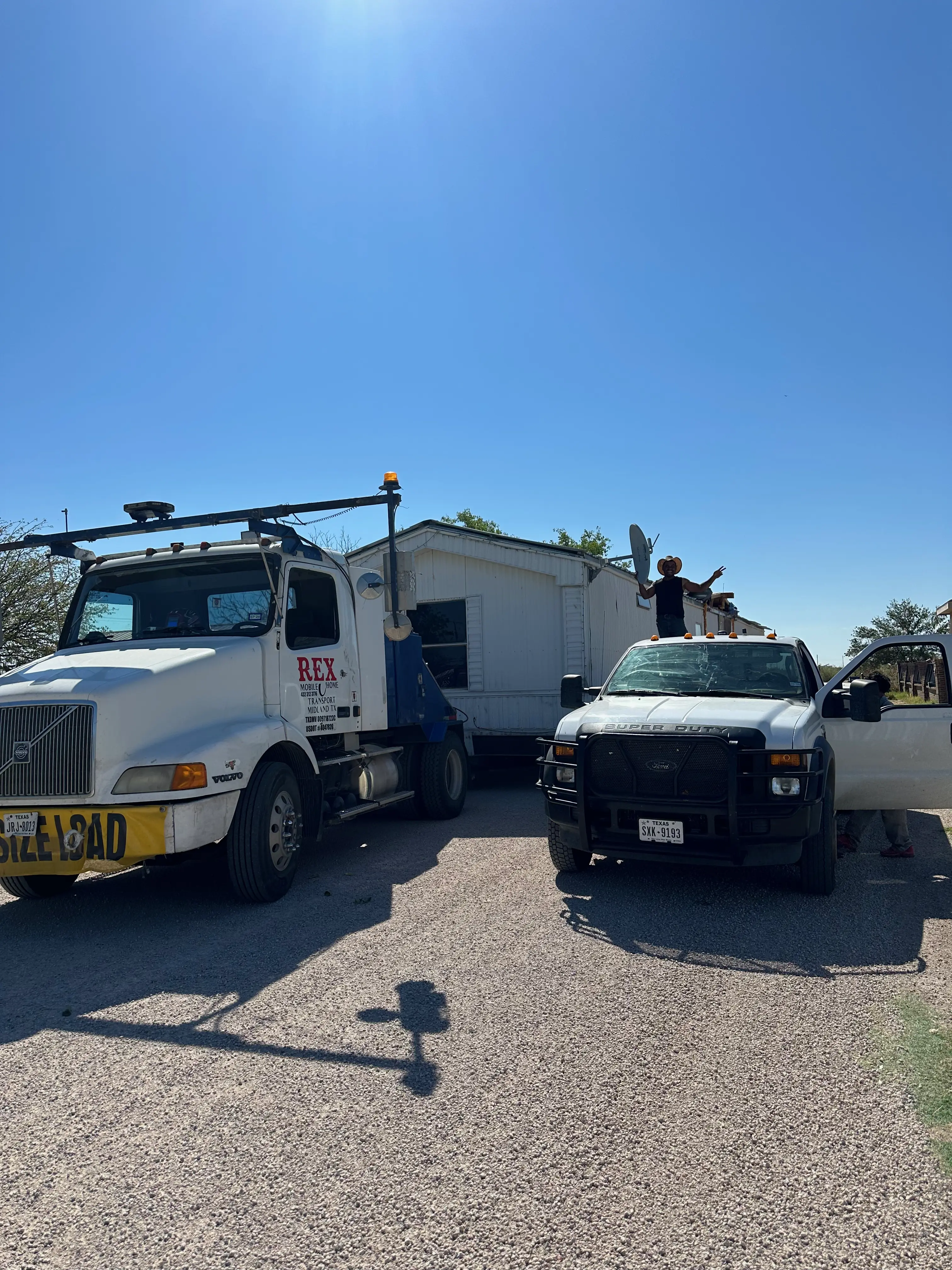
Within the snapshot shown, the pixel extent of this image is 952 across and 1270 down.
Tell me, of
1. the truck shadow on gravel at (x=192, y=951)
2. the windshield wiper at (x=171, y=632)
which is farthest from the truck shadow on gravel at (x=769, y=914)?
the windshield wiper at (x=171, y=632)

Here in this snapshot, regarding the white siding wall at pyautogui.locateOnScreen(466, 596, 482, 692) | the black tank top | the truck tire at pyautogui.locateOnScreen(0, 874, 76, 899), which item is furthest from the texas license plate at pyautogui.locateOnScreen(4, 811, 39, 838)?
the white siding wall at pyautogui.locateOnScreen(466, 596, 482, 692)

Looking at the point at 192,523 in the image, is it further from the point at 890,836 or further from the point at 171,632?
the point at 890,836

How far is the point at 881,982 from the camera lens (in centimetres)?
451

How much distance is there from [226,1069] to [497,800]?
326 inches

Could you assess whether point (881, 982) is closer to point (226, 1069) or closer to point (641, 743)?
point (641, 743)

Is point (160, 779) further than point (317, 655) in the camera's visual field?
No

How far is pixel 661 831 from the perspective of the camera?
595 cm

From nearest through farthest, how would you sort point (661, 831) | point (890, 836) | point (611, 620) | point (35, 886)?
1. point (661, 831)
2. point (35, 886)
3. point (890, 836)
4. point (611, 620)

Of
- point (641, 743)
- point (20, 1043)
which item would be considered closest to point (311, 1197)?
point (20, 1043)

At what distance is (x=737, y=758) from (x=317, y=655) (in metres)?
3.56

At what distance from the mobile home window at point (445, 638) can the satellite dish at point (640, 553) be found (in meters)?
2.85

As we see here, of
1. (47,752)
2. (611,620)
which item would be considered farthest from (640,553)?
(47,752)

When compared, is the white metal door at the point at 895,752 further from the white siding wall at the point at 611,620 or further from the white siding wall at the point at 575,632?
the white siding wall at the point at 611,620

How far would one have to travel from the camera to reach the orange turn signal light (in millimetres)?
5625
